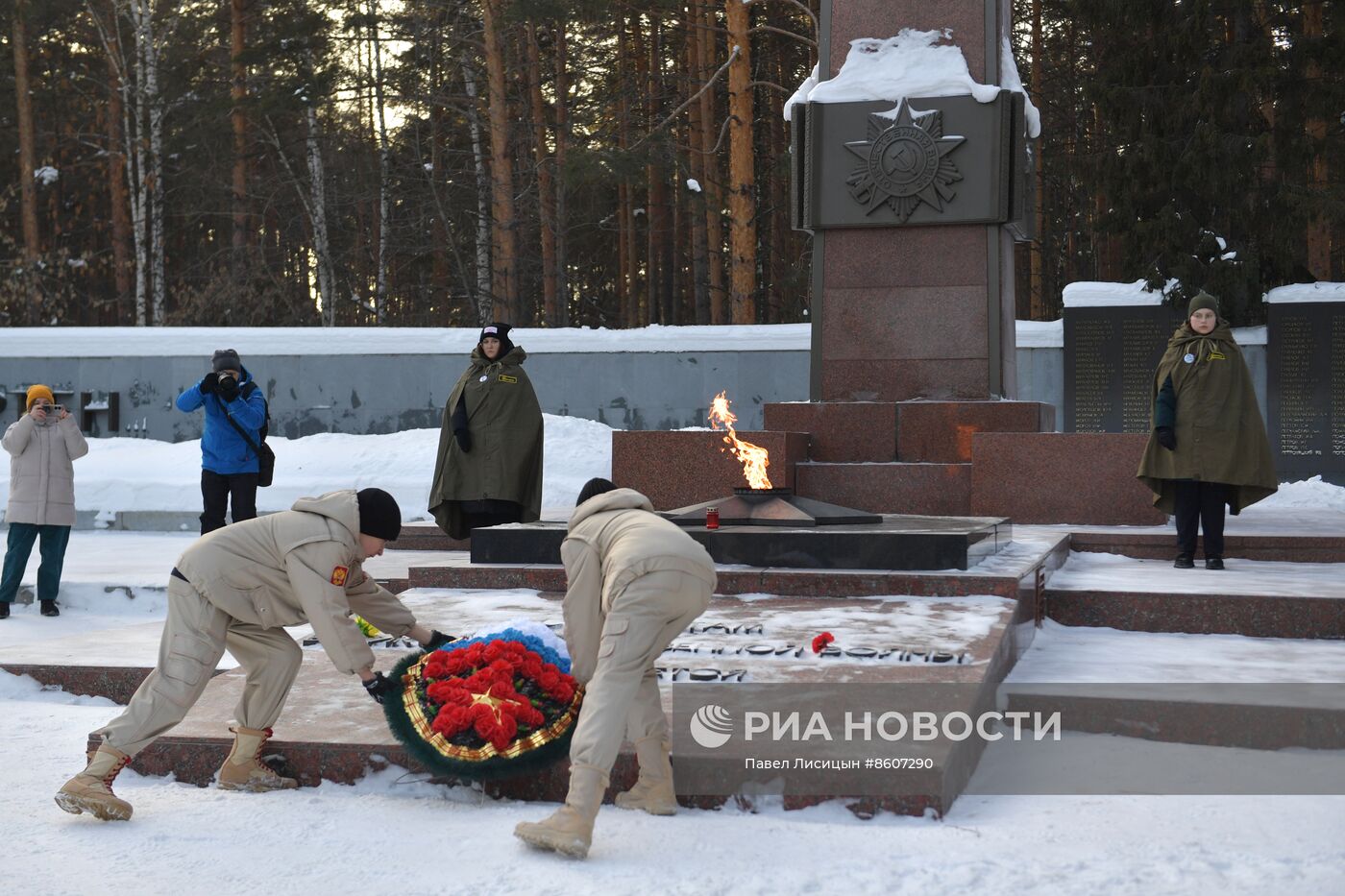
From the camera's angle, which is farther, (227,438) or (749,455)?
(749,455)

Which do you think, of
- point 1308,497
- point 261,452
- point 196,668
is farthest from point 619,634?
point 1308,497

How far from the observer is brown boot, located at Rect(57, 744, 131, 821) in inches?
147

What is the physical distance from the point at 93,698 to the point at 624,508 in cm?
295

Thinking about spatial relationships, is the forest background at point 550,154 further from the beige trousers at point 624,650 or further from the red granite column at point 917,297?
the beige trousers at point 624,650

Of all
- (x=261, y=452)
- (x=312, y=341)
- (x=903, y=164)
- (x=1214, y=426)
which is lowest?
(x=261, y=452)

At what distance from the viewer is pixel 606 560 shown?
3.66 meters

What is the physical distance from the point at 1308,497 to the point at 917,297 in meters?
5.10

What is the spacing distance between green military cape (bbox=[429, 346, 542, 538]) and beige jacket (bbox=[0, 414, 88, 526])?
7.24 feet

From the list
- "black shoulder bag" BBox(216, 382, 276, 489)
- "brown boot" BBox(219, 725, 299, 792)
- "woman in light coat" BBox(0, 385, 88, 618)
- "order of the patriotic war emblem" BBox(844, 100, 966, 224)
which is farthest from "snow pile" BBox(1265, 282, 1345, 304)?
"brown boot" BBox(219, 725, 299, 792)

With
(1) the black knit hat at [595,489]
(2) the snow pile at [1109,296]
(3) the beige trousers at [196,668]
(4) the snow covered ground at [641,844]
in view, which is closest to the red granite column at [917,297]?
(2) the snow pile at [1109,296]

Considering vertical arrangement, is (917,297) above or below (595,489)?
above

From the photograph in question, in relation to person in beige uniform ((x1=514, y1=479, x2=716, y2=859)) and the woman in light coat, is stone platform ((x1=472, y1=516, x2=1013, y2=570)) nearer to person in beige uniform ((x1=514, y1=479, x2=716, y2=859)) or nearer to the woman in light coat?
the woman in light coat

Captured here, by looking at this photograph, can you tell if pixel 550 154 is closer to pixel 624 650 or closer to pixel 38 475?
pixel 38 475

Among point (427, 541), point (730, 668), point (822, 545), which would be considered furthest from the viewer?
point (427, 541)
